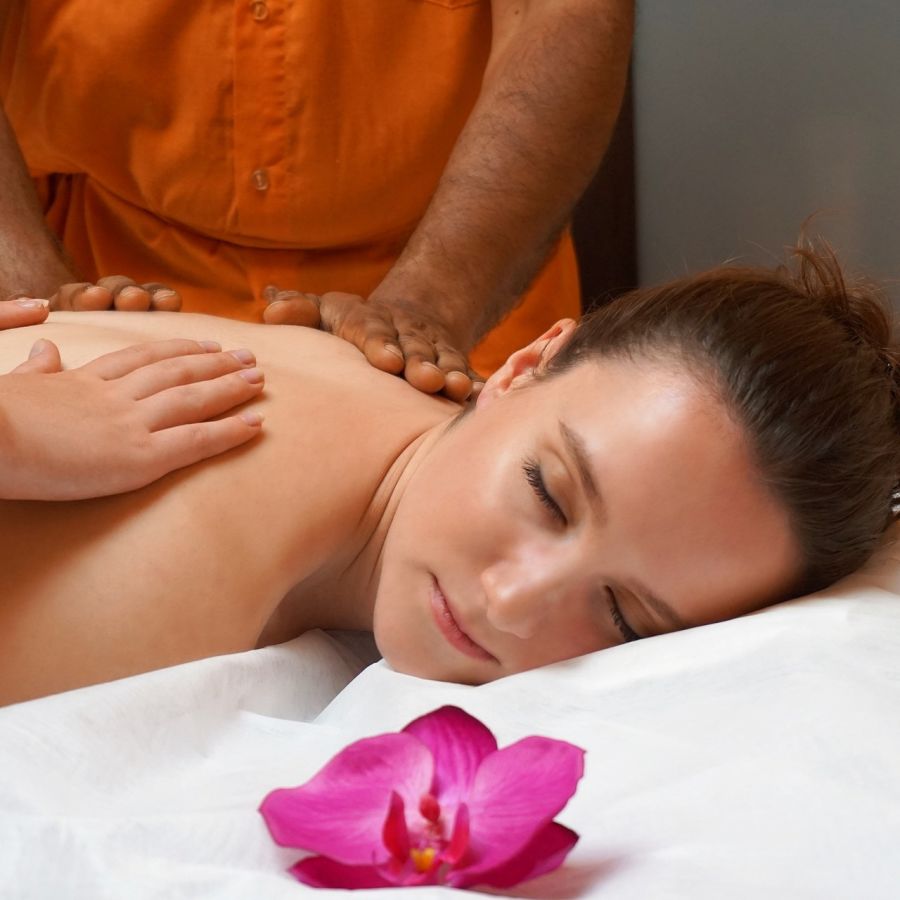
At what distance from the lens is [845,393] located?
3.35 ft

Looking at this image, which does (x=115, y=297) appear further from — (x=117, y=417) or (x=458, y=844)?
(x=458, y=844)

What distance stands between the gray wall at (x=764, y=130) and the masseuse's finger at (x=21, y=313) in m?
1.29

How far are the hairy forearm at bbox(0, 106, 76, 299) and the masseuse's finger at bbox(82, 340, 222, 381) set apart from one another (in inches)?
19.7

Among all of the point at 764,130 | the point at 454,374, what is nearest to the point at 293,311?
the point at 454,374

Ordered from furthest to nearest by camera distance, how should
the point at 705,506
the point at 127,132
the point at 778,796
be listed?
the point at 127,132 < the point at 705,506 < the point at 778,796

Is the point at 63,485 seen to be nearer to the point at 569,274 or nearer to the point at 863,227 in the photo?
the point at 569,274

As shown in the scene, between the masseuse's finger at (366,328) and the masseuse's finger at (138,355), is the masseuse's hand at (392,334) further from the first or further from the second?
the masseuse's finger at (138,355)

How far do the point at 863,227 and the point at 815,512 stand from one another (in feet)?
3.89

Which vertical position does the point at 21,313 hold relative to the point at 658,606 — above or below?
above

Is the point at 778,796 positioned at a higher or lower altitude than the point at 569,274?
higher

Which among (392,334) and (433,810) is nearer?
(433,810)

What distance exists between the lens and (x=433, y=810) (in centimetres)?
61

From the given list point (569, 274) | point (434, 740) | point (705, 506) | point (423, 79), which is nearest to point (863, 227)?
point (569, 274)

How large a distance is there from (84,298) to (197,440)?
1.43 ft
